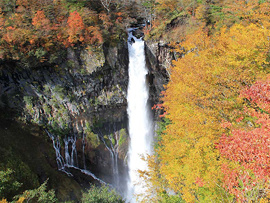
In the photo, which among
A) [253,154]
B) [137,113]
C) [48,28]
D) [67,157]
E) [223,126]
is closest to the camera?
[253,154]

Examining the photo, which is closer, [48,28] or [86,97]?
[48,28]

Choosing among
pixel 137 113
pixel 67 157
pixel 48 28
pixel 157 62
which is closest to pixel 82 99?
pixel 67 157

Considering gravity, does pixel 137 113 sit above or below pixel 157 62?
below

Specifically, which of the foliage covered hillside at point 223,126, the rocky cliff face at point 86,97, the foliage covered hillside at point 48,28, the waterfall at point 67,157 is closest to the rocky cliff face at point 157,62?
the rocky cliff face at point 86,97

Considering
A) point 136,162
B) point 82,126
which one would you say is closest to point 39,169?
point 82,126

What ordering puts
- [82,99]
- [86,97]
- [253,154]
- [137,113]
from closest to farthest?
[253,154]
[82,99]
[86,97]
[137,113]

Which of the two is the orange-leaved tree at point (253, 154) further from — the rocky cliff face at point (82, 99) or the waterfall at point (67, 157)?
the waterfall at point (67, 157)

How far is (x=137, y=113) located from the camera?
19.7m

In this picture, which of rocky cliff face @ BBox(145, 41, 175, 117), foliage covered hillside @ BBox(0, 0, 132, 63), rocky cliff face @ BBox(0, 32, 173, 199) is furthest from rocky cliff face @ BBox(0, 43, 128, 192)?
rocky cliff face @ BBox(145, 41, 175, 117)

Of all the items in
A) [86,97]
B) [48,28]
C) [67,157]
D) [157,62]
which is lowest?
[67,157]

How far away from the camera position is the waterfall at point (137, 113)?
739 inches

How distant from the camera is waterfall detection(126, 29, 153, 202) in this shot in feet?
61.6

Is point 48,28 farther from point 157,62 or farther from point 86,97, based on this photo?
point 157,62

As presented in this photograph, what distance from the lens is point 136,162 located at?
19.4 metres
